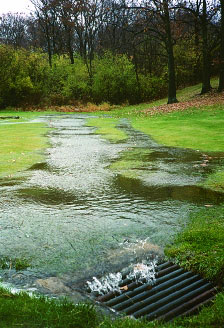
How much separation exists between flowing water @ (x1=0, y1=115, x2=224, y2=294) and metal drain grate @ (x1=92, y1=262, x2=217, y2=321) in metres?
0.38

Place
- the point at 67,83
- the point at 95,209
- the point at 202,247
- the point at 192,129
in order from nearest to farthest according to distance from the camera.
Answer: the point at 202,247, the point at 95,209, the point at 192,129, the point at 67,83

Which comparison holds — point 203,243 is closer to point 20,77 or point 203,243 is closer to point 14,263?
point 14,263

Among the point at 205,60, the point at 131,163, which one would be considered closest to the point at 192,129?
the point at 131,163

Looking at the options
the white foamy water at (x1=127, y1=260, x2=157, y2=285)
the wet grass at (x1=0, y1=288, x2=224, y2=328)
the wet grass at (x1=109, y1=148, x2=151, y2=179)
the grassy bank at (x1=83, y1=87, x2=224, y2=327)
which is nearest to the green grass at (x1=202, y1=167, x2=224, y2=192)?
the grassy bank at (x1=83, y1=87, x2=224, y2=327)

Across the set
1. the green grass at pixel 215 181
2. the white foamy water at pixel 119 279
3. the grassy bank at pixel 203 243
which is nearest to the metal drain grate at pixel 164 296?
the white foamy water at pixel 119 279

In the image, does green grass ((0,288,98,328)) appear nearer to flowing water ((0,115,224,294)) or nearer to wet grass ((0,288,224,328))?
wet grass ((0,288,224,328))

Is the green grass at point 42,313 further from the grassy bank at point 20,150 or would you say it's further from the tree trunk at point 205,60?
the tree trunk at point 205,60

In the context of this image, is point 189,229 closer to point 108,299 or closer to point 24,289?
point 108,299

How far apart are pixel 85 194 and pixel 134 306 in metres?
3.40

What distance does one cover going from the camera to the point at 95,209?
17.9 ft

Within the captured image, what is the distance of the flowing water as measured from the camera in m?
3.97

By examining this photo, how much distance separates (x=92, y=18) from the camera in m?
41.8

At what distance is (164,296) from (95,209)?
2.41 meters

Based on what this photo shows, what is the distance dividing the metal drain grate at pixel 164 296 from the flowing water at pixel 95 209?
0.38 meters
